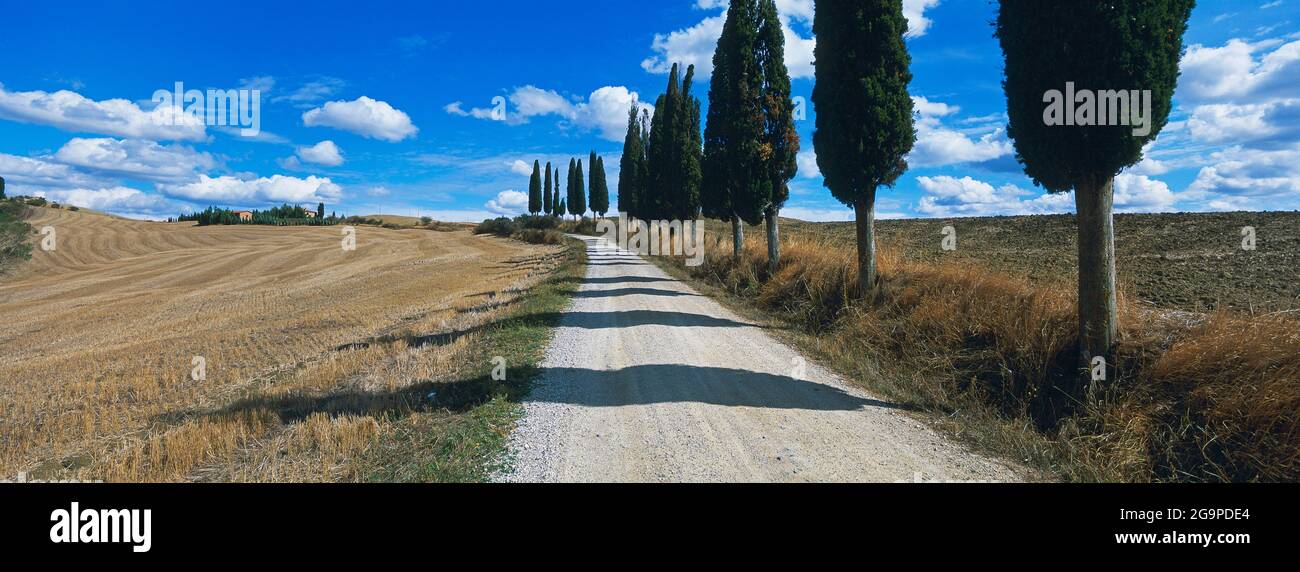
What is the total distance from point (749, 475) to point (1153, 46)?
20.8ft

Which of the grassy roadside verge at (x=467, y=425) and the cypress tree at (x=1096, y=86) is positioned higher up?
the cypress tree at (x=1096, y=86)

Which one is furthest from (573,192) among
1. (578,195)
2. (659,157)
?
(659,157)

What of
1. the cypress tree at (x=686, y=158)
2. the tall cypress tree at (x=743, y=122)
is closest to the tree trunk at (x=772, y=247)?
the tall cypress tree at (x=743, y=122)

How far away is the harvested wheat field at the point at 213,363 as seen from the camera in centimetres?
512

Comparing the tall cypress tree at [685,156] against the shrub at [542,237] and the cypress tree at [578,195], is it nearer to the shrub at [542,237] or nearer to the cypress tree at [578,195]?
the shrub at [542,237]

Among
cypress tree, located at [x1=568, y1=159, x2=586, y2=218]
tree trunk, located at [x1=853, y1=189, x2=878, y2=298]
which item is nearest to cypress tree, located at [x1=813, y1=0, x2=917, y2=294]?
tree trunk, located at [x1=853, y1=189, x2=878, y2=298]

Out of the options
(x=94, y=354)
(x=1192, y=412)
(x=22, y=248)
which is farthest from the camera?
(x=22, y=248)

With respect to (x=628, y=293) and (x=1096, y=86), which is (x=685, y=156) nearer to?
(x=628, y=293)

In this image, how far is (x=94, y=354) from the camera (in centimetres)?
1193

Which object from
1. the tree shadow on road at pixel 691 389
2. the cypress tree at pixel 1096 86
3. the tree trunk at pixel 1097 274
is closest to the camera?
the cypress tree at pixel 1096 86

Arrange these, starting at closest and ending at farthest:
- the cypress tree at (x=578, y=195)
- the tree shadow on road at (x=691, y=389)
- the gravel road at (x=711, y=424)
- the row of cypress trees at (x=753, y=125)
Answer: the gravel road at (x=711, y=424) → the tree shadow on road at (x=691, y=389) → the row of cypress trees at (x=753, y=125) → the cypress tree at (x=578, y=195)

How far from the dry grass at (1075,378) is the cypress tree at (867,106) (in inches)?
95.8
